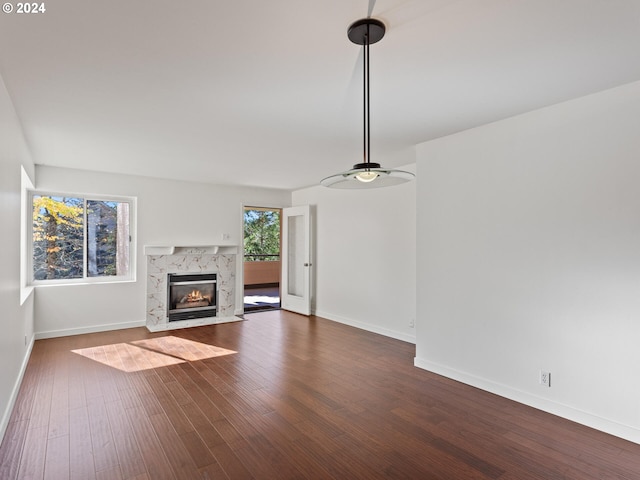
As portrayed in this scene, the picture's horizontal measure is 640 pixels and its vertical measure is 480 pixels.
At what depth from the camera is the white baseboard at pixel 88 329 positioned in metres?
5.05

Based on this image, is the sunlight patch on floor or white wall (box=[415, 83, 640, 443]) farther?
the sunlight patch on floor

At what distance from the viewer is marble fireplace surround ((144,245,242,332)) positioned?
5.92m

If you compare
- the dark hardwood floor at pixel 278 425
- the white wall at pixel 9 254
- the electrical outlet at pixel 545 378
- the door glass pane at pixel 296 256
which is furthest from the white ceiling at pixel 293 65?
the door glass pane at pixel 296 256

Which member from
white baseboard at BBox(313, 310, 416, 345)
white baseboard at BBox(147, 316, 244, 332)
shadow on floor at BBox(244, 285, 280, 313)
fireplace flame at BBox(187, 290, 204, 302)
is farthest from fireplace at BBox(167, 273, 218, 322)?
white baseboard at BBox(313, 310, 416, 345)

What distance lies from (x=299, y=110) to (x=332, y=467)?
2.64m

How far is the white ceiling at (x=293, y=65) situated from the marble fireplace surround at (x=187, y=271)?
102 inches

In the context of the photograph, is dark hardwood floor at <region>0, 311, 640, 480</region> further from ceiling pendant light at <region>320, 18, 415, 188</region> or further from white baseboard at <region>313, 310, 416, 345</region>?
ceiling pendant light at <region>320, 18, 415, 188</region>

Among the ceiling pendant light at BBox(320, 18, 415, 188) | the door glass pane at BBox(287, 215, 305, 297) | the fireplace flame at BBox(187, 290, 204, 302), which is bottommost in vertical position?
the fireplace flame at BBox(187, 290, 204, 302)

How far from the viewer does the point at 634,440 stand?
2498 millimetres

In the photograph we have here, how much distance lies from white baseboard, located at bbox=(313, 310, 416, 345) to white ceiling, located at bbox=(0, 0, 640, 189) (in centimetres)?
272

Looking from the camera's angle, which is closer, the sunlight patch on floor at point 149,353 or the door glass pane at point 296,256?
the sunlight patch on floor at point 149,353

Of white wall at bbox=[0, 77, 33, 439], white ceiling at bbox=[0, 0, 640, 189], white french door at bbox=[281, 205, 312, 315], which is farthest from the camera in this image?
white french door at bbox=[281, 205, 312, 315]

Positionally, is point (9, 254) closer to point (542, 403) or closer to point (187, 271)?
point (187, 271)

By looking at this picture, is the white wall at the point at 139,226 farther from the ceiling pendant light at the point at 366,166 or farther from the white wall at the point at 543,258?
the ceiling pendant light at the point at 366,166
